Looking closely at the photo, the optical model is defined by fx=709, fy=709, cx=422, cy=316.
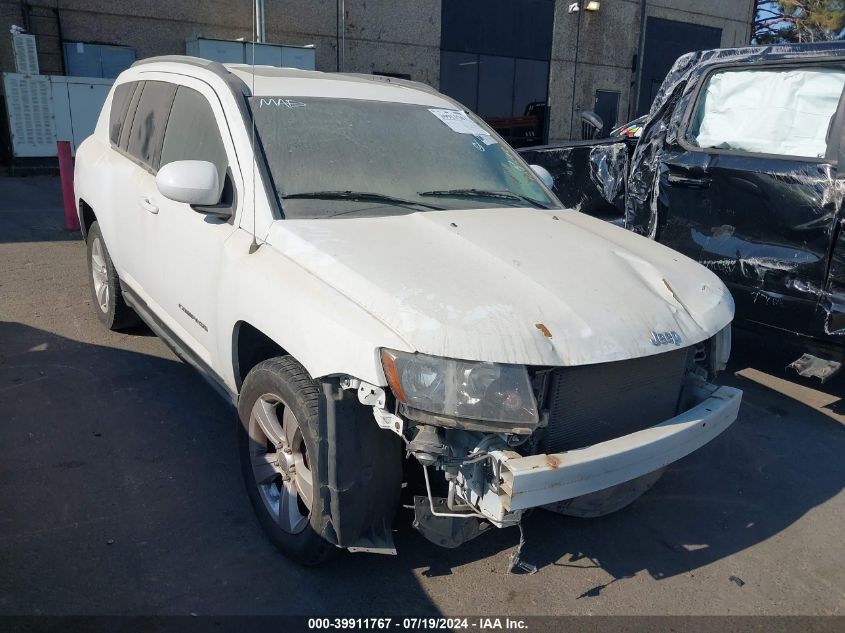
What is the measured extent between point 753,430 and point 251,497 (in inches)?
115

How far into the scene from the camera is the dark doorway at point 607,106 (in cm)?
2180

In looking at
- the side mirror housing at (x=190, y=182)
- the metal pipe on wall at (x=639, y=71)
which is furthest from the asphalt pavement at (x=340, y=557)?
the metal pipe on wall at (x=639, y=71)

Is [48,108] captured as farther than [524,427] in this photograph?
Yes

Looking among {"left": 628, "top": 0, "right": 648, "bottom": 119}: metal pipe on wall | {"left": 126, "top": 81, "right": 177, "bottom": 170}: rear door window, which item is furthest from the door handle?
{"left": 628, "top": 0, "right": 648, "bottom": 119}: metal pipe on wall

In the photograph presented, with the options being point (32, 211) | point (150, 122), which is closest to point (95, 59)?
point (32, 211)

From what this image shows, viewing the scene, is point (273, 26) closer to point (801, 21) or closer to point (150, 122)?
point (150, 122)

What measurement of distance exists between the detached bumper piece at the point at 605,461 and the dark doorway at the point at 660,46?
70.3ft

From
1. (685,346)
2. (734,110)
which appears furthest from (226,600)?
(734,110)

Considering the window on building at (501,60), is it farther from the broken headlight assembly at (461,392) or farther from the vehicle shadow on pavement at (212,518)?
the broken headlight assembly at (461,392)

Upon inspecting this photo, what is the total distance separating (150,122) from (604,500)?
3311 mm

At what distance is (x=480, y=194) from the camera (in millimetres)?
3520

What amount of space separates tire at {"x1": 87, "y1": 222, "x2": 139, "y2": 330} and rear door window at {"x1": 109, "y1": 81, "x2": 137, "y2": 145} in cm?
64

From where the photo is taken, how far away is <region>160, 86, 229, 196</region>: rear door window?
334 centimetres

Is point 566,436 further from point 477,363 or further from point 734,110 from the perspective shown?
point 734,110
